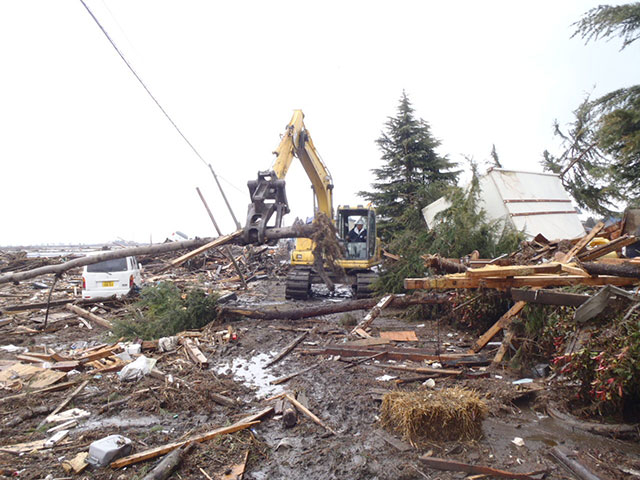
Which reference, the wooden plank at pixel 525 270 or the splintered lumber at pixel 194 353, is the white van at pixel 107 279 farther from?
the wooden plank at pixel 525 270

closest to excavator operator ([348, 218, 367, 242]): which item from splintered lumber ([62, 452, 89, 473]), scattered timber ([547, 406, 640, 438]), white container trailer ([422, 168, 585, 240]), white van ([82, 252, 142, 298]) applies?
white container trailer ([422, 168, 585, 240])

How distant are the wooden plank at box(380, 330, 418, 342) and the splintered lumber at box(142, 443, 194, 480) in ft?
16.0

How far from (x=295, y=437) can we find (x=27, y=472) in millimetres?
2548

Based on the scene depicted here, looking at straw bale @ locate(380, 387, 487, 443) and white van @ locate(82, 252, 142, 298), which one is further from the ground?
white van @ locate(82, 252, 142, 298)

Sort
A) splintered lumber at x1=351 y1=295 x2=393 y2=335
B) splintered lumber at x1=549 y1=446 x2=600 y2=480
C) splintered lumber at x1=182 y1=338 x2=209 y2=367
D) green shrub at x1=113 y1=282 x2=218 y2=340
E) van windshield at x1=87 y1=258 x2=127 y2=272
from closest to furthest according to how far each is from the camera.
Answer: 1. splintered lumber at x1=549 y1=446 x2=600 y2=480
2. splintered lumber at x1=182 y1=338 x2=209 y2=367
3. splintered lumber at x1=351 y1=295 x2=393 y2=335
4. green shrub at x1=113 y1=282 x2=218 y2=340
5. van windshield at x1=87 y1=258 x2=127 y2=272

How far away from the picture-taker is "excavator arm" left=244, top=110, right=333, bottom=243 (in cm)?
952

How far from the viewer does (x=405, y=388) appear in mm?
5453

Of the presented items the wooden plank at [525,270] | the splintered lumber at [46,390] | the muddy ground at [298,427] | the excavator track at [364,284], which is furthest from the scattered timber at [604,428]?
the excavator track at [364,284]

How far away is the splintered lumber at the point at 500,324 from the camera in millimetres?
6434

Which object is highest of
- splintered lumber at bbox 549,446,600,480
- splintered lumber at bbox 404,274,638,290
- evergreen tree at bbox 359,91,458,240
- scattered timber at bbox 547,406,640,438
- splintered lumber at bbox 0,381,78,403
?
evergreen tree at bbox 359,91,458,240

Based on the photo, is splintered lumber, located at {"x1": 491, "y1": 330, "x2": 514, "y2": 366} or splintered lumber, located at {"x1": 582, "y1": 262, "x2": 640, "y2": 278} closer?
splintered lumber, located at {"x1": 582, "y1": 262, "x2": 640, "y2": 278}

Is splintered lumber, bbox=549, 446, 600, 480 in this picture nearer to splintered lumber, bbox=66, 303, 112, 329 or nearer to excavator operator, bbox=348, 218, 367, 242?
splintered lumber, bbox=66, 303, 112, 329

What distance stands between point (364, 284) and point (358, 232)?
2099mm

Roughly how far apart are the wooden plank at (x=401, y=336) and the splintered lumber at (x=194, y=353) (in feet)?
11.7
